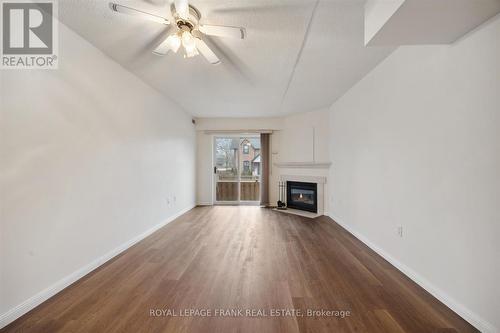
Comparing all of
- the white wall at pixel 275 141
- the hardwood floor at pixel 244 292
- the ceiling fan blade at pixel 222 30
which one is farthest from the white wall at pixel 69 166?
the white wall at pixel 275 141

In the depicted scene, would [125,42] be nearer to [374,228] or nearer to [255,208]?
[374,228]

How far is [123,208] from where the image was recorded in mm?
2777

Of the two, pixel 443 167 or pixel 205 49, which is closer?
pixel 443 167

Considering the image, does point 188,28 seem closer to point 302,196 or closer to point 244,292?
point 244,292

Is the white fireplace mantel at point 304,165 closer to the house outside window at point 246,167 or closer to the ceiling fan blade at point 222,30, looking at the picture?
the house outside window at point 246,167

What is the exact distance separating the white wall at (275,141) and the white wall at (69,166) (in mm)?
2574

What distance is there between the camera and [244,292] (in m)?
1.90

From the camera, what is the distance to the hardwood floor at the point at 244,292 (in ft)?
4.99

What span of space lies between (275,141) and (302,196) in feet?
5.53

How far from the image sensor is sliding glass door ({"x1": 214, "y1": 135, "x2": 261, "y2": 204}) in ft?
20.2

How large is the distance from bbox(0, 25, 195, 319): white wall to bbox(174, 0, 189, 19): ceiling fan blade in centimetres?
121

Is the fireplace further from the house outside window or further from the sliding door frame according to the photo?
the house outside window

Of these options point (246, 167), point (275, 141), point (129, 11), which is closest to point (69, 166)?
point (129, 11)

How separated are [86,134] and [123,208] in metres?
1.06
